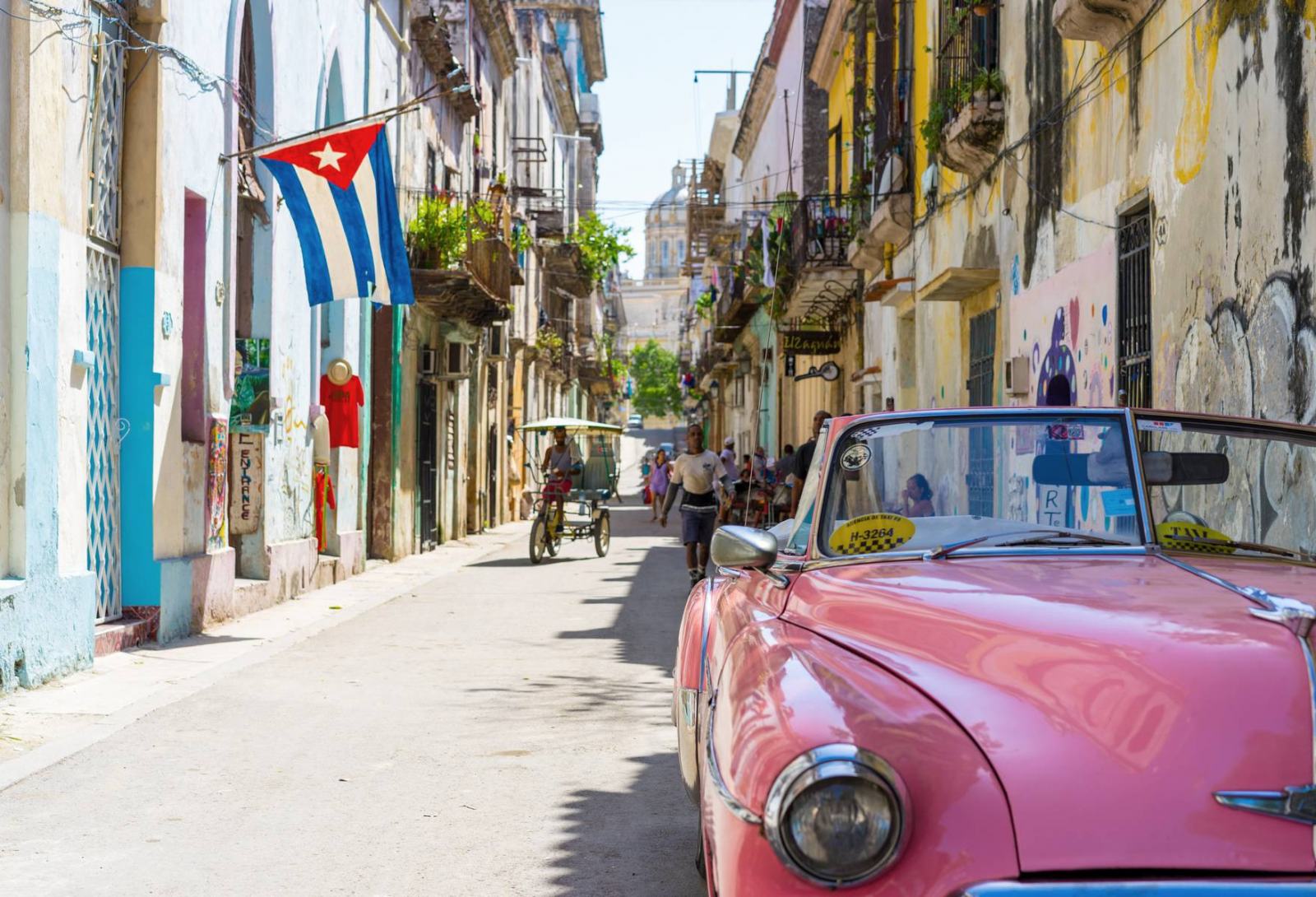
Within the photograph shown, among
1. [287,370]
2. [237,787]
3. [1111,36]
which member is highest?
[1111,36]

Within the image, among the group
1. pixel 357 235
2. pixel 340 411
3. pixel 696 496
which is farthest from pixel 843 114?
pixel 357 235

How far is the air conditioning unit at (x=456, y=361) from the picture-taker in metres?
25.9

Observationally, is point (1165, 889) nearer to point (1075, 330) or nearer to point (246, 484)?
point (1075, 330)

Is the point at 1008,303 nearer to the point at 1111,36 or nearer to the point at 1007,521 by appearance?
the point at 1111,36

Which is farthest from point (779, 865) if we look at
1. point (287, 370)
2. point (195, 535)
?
point (287, 370)

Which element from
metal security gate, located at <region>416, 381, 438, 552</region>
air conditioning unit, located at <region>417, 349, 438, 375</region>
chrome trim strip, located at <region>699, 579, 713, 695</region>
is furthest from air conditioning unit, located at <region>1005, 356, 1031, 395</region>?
air conditioning unit, located at <region>417, 349, 438, 375</region>

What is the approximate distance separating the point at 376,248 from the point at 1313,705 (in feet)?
36.3

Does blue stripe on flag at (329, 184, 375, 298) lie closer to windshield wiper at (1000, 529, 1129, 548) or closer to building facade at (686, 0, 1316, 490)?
building facade at (686, 0, 1316, 490)

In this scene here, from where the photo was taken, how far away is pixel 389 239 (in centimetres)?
1319

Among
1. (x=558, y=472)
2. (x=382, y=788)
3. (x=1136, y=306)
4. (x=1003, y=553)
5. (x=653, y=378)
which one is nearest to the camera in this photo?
(x=1003, y=553)

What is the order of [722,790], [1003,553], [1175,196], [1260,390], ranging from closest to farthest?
[722,790] → [1003,553] → [1260,390] → [1175,196]

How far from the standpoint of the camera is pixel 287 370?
15.0 m

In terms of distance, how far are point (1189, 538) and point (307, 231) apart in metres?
9.85

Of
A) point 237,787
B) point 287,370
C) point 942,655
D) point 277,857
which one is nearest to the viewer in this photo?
point 942,655
